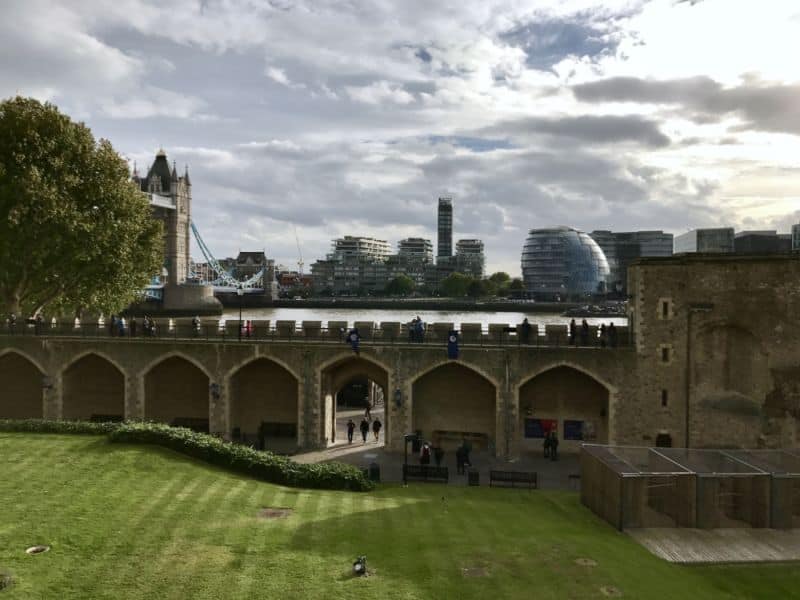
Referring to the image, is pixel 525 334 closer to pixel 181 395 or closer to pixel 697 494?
pixel 697 494

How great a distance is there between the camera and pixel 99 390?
34.1 m

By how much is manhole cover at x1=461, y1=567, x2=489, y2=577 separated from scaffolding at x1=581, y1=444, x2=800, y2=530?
6185 millimetres

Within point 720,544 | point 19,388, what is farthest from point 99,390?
point 720,544

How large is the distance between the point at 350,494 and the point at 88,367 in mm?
20771

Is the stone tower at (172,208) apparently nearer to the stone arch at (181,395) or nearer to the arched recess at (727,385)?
the stone arch at (181,395)

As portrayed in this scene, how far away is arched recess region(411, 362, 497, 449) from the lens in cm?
3086

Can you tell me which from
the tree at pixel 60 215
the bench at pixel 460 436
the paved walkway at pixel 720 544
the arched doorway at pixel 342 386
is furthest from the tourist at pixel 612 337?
the tree at pixel 60 215

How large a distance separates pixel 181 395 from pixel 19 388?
358 inches

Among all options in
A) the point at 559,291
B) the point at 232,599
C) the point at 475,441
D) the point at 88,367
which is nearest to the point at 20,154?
the point at 88,367

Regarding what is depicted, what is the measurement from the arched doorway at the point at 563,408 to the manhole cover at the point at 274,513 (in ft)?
52.2

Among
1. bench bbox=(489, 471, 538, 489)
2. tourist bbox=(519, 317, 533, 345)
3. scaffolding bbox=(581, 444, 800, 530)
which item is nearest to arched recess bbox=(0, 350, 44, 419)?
bench bbox=(489, 471, 538, 489)

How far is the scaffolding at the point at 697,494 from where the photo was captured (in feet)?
59.1

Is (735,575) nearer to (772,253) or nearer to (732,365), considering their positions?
(732,365)

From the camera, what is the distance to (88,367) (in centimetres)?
3403
